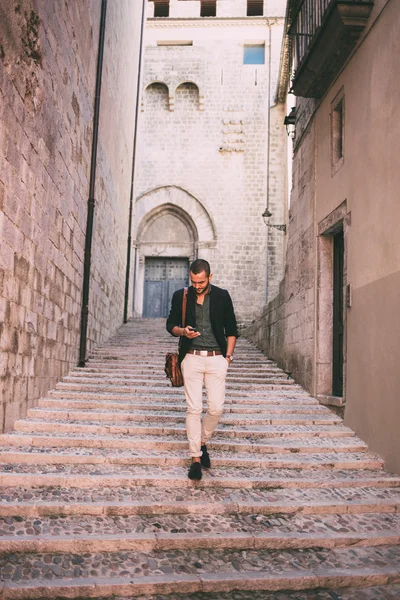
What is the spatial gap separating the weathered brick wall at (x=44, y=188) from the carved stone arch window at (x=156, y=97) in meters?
9.51

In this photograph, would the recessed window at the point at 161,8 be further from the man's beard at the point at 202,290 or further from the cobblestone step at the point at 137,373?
the man's beard at the point at 202,290

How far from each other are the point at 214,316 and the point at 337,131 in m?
4.37

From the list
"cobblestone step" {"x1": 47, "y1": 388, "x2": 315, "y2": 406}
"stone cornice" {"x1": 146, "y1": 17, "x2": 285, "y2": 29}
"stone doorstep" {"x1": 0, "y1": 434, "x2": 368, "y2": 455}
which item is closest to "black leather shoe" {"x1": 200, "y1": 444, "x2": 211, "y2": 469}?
"stone doorstep" {"x1": 0, "y1": 434, "x2": 368, "y2": 455}

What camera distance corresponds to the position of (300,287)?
888 cm

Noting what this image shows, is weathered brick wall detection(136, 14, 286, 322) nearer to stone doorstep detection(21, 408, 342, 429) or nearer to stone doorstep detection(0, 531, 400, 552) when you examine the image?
stone doorstep detection(21, 408, 342, 429)

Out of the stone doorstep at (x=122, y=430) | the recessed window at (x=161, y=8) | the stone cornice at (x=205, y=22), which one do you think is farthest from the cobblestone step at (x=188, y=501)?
the recessed window at (x=161, y=8)

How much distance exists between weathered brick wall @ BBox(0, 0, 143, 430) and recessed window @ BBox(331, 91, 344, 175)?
3.72 meters

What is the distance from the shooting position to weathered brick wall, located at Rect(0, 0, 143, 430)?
524 centimetres

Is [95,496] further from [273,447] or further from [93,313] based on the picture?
[93,313]

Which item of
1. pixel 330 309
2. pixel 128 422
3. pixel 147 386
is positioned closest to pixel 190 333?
pixel 128 422

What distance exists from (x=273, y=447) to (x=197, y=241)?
14511 mm

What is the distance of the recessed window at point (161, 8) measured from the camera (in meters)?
21.1

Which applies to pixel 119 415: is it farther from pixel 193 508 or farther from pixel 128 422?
pixel 193 508

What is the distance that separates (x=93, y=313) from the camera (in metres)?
10.2
